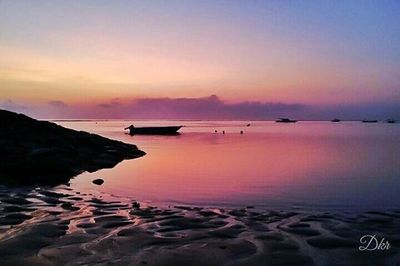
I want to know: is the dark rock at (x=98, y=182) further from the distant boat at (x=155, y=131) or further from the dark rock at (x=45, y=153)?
the distant boat at (x=155, y=131)

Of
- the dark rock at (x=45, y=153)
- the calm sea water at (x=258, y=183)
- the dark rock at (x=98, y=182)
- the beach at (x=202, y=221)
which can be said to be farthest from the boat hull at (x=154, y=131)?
the dark rock at (x=98, y=182)

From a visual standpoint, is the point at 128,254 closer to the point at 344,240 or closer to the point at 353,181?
the point at 344,240

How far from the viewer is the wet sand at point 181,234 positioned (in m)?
7.84

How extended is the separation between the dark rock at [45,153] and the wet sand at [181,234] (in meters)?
5.77

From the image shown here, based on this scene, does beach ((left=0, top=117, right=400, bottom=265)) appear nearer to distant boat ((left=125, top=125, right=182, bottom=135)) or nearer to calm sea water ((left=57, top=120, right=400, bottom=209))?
calm sea water ((left=57, top=120, right=400, bottom=209))

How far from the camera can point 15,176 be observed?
1950 cm

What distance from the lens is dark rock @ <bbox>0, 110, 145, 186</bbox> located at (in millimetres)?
20297

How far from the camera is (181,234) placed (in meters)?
9.84

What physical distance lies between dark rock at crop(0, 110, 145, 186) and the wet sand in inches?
227

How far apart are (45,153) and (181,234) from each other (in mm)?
17669

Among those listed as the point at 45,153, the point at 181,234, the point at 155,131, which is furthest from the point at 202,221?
the point at 155,131

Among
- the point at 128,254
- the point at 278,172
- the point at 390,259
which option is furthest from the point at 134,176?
the point at 390,259

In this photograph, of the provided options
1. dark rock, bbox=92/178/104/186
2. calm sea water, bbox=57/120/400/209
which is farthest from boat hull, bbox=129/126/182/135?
dark rock, bbox=92/178/104/186

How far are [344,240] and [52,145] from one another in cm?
2377
